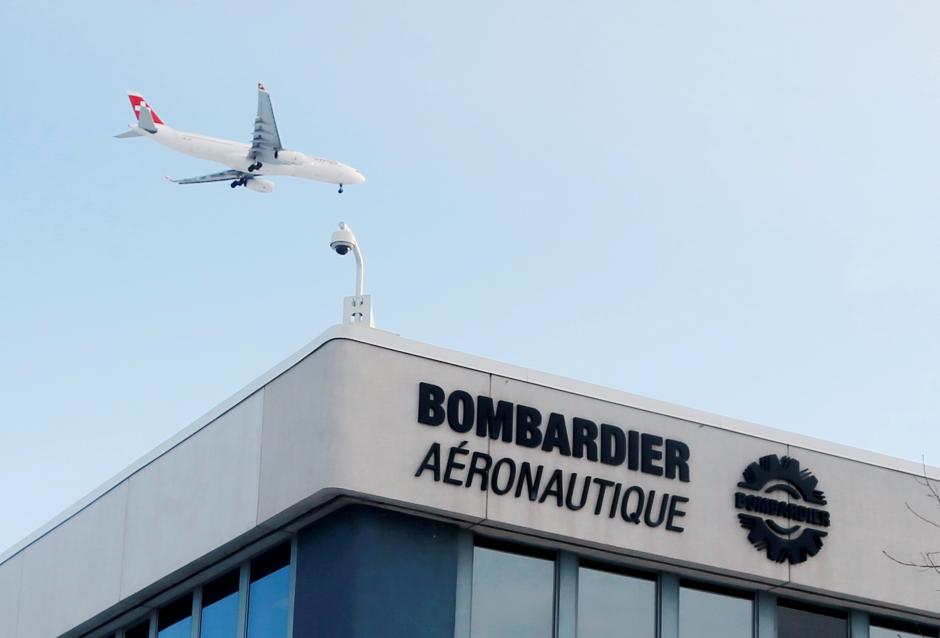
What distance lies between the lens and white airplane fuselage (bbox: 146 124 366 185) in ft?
299

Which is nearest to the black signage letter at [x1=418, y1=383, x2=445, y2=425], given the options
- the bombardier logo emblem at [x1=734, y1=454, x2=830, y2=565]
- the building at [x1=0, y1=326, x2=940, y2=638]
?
the building at [x1=0, y1=326, x2=940, y2=638]

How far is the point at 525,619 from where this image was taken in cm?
1705

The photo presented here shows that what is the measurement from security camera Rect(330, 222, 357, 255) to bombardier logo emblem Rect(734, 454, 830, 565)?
5232 millimetres

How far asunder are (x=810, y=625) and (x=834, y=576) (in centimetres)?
72

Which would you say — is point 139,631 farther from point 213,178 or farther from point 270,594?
point 213,178

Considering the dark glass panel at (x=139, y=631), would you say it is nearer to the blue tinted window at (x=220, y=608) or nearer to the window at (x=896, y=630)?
the blue tinted window at (x=220, y=608)

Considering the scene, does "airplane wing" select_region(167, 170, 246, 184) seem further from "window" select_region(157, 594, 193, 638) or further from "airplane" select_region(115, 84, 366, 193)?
"window" select_region(157, 594, 193, 638)

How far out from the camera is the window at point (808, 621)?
18797 mm

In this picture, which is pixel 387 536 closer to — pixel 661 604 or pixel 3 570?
pixel 661 604

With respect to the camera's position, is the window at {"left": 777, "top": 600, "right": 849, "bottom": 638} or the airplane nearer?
the window at {"left": 777, "top": 600, "right": 849, "bottom": 638}

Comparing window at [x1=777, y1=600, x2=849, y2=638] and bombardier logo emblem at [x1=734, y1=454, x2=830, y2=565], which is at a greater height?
bombardier logo emblem at [x1=734, y1=454, x2=830, y2=565]

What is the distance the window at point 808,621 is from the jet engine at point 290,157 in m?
74.4

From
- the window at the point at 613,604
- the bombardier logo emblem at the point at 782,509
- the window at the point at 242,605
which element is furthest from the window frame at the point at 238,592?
the bombardier logo emblem at the point at 782,509

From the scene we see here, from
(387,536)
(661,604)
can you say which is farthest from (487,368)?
(661,604)
